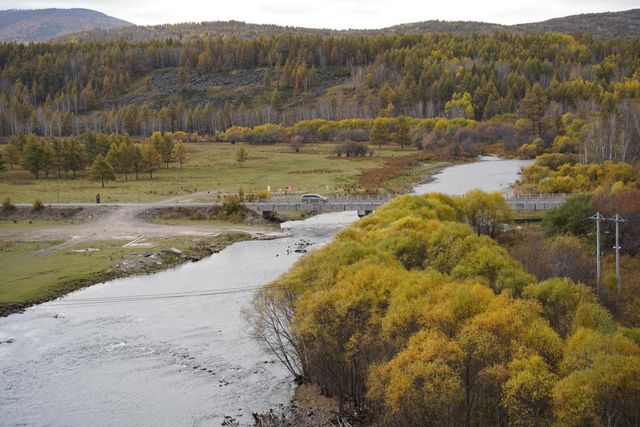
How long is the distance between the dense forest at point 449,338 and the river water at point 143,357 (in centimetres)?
372

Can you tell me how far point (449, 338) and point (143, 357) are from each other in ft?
73.0

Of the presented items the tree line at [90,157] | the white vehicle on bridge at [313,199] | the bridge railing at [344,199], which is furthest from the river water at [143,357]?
the tree line at [90,157]

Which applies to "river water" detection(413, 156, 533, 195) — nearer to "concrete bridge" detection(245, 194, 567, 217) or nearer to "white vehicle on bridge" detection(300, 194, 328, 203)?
"concrete bridge" detection(245, 194, 567, 217)

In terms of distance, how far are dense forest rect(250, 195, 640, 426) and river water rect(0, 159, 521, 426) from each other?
372 cm

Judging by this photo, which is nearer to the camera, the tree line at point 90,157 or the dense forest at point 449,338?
Result: the dense forest at point 449,338

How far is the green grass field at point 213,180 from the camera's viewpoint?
10281 cm

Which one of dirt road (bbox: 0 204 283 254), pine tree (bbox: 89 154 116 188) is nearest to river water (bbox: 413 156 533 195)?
dirt road (bbox: 0 204 283 254)

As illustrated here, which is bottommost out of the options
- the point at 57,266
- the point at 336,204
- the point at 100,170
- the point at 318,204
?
the point at 57,266

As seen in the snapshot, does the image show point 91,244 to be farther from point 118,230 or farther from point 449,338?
point 449,338

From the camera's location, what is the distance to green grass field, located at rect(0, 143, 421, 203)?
103 metres

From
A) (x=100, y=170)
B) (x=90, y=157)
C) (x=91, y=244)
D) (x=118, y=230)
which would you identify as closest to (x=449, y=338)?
(x=91, y=244)

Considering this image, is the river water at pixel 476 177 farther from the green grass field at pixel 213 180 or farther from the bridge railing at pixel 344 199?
the bridge railing at pixel 344 199

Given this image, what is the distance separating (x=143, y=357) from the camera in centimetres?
4350

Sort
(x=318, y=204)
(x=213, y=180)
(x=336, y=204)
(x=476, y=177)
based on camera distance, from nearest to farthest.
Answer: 1. (x=318, y=204)
2. (x=336, y=204)
3. (x=213, y=180)
4. (x=476, y=177)
